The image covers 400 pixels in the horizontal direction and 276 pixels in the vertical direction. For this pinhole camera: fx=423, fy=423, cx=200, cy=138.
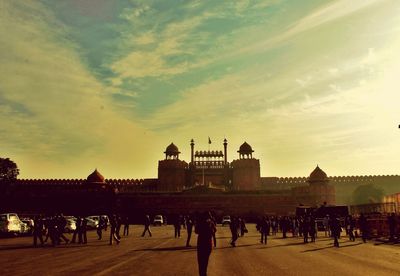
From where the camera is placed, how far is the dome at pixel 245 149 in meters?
76.4

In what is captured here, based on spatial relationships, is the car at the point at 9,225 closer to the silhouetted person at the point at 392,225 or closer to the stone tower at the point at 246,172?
the silhouetted person at the point at 392,225

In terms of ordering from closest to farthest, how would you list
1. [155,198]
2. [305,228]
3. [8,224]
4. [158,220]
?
[305,228], [8,224], [158,220], [155,198]

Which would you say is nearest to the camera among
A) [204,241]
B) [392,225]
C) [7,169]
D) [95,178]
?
[204,241]

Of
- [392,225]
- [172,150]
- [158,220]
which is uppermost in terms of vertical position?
[172,150]

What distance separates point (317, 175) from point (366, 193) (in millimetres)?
13707

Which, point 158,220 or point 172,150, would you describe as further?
point 172,150

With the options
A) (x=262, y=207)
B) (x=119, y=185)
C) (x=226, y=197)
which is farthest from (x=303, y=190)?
(x=119, y=185)

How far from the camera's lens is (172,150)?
76.7 m

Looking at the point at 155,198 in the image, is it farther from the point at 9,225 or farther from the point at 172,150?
the point at 9,225

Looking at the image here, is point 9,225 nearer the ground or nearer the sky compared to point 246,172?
nearer the ground

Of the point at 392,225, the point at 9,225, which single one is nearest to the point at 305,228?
the point at 392,225

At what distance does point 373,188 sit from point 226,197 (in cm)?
3050

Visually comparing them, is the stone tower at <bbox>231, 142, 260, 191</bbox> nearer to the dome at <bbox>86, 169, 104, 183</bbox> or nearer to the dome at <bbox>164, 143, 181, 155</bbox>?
the dome at <bbox>164, 143, 181, 155</bbox>

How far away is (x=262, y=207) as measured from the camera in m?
58.9
